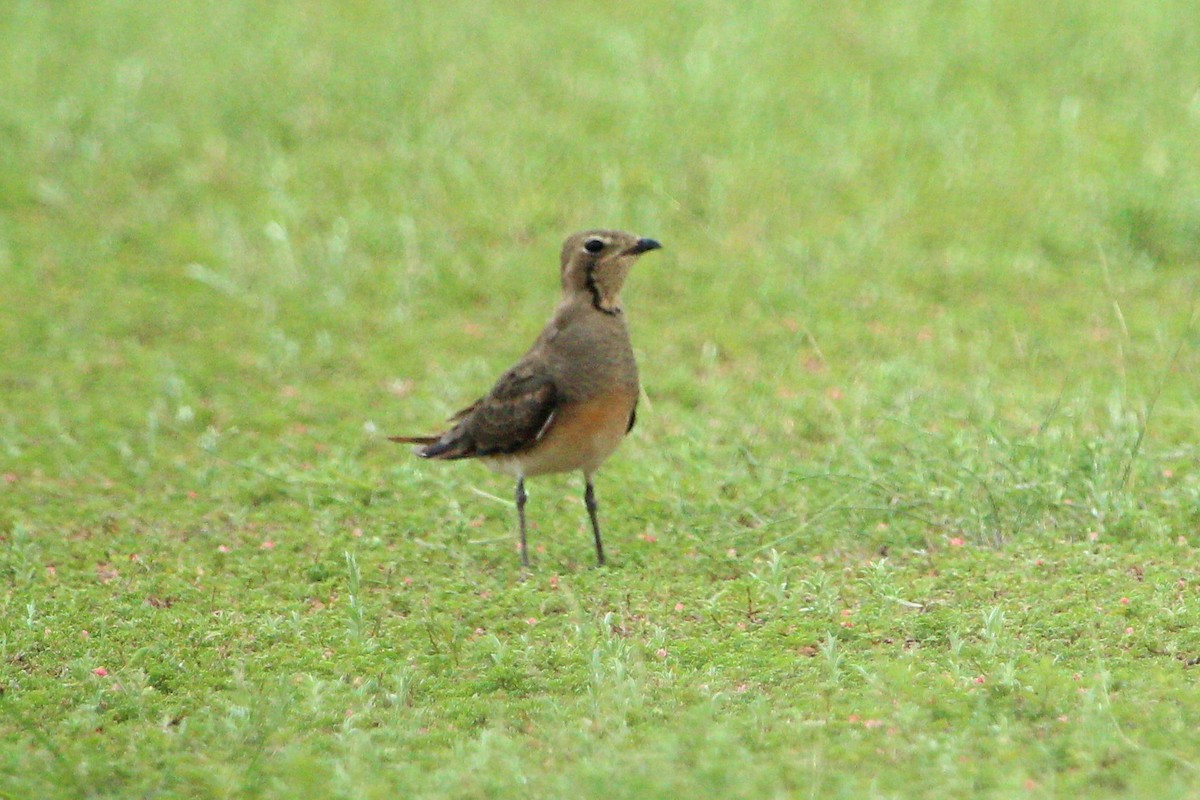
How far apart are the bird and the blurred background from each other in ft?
2.59

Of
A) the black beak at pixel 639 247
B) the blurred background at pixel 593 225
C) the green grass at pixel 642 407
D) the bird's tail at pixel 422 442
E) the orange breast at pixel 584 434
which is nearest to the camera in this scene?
the green grass at pixel 642 407

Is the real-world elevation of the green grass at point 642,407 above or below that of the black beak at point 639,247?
below

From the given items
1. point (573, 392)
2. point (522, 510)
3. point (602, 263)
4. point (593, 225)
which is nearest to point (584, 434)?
point (573, 392)

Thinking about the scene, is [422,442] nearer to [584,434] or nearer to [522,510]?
[522,510]

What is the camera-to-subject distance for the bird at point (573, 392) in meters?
6.78

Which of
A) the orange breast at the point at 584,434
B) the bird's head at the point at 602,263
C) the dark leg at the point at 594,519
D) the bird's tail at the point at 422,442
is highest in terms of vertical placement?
the bird's head at the point at 602,263

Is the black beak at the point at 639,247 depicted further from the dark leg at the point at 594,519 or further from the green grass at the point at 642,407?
the green grass at the point at 642,407

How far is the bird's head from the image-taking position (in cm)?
704

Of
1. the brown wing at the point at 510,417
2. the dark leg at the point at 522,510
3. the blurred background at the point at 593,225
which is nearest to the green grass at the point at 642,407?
the blurred background at the point at 593,225

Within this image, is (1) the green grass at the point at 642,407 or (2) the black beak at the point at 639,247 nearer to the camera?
(1) the green grass at the point at 642,407

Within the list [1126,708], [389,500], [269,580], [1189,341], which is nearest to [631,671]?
[1126,708]

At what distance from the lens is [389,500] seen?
7.65 m

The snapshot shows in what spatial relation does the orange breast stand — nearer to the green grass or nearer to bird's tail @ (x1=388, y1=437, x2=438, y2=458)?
the green grass

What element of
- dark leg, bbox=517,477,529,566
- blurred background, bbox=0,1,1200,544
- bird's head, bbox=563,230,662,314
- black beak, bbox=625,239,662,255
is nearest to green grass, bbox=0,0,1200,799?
blurred background, bbox=0,1,1200,544
